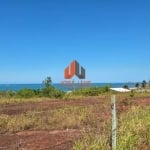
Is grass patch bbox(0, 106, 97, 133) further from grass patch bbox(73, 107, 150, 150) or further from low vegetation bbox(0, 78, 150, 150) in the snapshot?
grass patch bbox(73, 107, 150, 150)

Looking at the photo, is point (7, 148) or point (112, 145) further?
point (7, 148)

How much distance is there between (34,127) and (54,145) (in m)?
2.86

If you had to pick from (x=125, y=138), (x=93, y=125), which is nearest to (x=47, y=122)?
(x=93, y=125)

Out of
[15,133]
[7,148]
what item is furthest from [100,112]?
[7,148]

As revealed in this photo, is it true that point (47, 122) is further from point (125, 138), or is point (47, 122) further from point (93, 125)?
point (125, 138)

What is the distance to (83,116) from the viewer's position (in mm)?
11984

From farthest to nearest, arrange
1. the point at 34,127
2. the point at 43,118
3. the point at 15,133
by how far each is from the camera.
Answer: the point at 43,118 → the point at 34,127 → the point at 15,133

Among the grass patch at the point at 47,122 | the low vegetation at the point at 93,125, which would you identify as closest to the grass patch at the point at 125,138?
the low vegetation at the point at 93,125

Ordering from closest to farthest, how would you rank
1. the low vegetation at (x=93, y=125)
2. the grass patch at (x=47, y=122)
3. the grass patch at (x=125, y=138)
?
1. the grass patch at (x=125, y=138)
2. the low vegetation at (x=93, y=125)
3. the grass patch at (x=47, y=122)

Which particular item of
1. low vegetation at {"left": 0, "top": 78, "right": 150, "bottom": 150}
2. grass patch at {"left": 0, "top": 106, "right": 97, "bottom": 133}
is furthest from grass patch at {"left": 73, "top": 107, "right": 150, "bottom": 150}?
grass patch at {"left": 0, "top": 106, "right": 97, "bottom": 133}

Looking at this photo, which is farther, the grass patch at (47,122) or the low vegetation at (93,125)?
the grass patch at (47,122)

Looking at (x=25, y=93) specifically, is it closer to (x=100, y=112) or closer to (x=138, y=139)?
(x=100, y=112)

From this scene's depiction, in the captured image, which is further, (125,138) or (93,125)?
(93,125)

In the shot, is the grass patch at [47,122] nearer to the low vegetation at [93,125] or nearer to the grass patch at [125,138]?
the low vegetation at [93,125]
